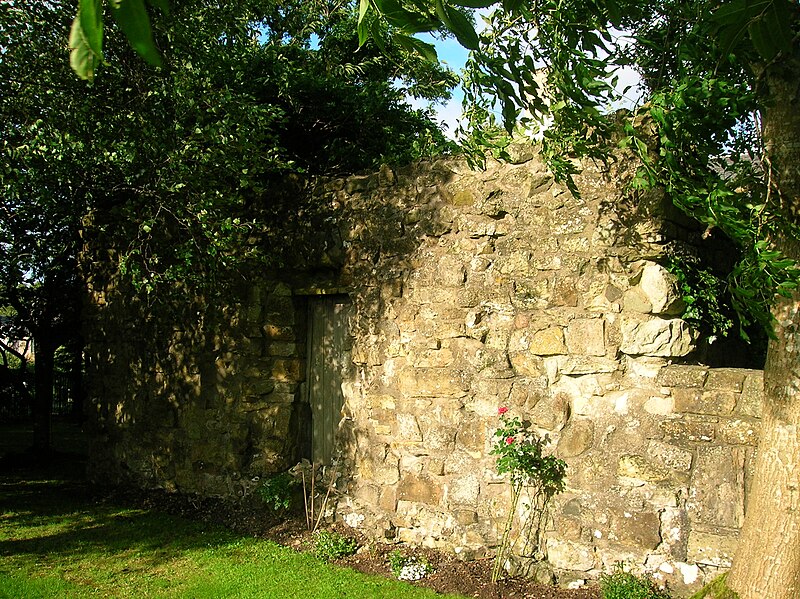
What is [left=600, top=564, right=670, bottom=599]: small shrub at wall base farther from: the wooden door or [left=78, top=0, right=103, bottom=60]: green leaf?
[left=78, top=0, right=103, bottom=60]: green leaf

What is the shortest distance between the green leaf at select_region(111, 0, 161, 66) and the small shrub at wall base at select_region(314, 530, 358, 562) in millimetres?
4917

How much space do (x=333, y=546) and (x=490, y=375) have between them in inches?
72.4

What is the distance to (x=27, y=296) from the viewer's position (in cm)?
1002

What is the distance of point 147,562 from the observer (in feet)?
18.5

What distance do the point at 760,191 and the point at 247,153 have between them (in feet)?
12.4

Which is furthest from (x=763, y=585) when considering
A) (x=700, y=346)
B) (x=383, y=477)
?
(x=383, y=477)

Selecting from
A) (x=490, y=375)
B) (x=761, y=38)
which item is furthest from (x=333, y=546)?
(x=761, y=38)

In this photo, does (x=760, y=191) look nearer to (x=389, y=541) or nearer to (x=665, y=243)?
(x=665, y=243)

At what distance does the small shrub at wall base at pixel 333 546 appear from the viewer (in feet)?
18.6

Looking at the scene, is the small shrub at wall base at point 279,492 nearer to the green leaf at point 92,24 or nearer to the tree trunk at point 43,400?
the tree trunk at point 43,400

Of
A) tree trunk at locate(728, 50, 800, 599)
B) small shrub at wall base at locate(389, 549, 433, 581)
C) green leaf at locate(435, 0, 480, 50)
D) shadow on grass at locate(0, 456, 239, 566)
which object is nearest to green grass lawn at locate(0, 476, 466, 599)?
shadow on grass at locate(0, 456, 239, 566)

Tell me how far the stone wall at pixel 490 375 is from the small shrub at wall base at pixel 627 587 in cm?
9

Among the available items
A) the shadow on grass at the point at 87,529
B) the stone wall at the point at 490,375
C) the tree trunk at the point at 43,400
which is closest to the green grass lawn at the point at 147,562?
the shadow on grass at the point at 87,529

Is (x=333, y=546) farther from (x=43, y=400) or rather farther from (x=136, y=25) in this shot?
(x=43, y=400)
